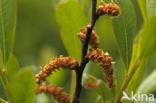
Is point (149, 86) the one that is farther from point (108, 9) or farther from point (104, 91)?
point (108, 9)

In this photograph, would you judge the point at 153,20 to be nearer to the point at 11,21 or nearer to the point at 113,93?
the point at 113,93

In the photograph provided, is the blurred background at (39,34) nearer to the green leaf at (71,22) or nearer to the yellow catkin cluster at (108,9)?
the green leaf at (71,22)

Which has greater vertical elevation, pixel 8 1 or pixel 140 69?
pixel 8 1

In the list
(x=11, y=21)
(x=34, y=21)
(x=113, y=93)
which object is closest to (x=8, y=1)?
(x=11, y=21)

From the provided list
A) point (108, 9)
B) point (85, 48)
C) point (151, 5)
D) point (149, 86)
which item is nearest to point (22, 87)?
point (85, 48)

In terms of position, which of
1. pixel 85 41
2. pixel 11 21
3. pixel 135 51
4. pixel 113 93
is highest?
pixel 11 21

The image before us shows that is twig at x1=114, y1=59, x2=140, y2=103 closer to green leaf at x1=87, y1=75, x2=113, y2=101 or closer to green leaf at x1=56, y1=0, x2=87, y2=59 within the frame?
green leaf at x1=87, y1=75, x2=113, y2=101

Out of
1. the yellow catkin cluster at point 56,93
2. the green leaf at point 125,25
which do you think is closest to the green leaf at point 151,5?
the green leaf at point 125,25
